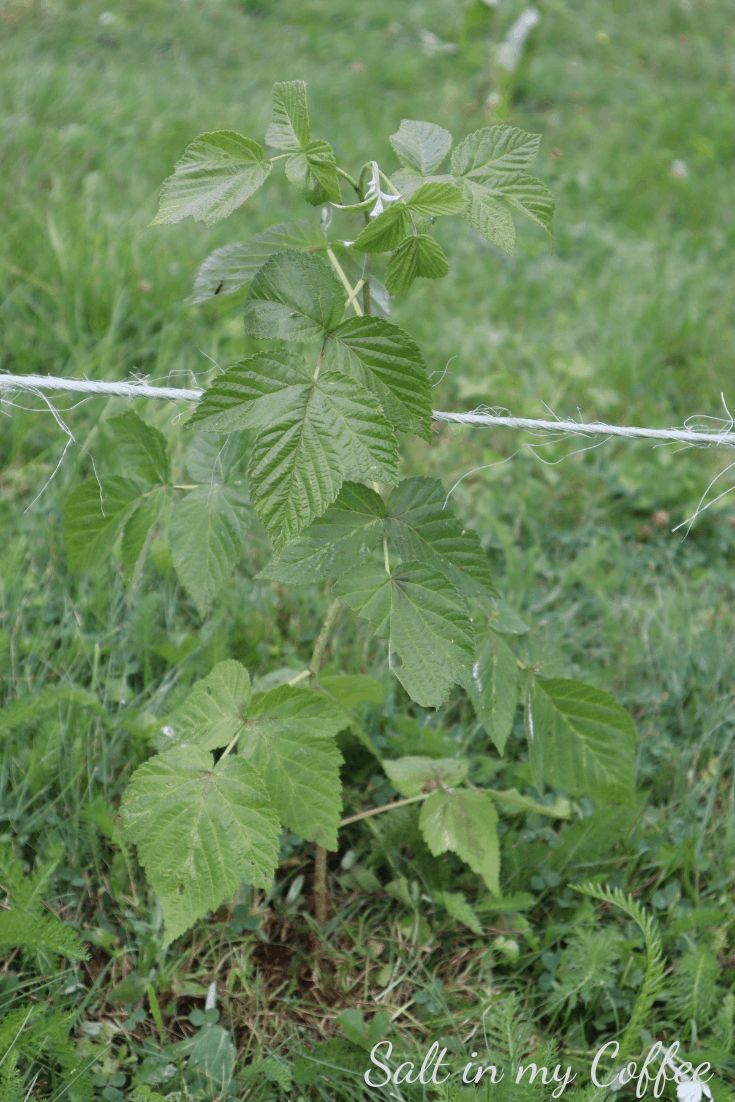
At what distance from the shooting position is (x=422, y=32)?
556 centimetres

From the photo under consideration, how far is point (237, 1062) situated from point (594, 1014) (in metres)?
0.63

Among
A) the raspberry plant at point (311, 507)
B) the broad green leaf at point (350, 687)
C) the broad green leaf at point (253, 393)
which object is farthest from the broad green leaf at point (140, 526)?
the broad green leaf at point (350, 687)

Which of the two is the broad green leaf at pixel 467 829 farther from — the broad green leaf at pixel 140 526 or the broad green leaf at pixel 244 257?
the broad green leaf at pixel 244 257

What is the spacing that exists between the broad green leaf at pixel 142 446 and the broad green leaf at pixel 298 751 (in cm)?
40

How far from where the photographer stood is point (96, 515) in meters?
1.29

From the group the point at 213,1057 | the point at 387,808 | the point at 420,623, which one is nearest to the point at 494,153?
the point at 420,623

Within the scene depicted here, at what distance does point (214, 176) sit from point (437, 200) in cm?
29

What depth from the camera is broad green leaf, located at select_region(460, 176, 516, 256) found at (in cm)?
106

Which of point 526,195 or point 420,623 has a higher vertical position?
point 526,195

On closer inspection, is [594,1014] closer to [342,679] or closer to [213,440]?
[342,679]

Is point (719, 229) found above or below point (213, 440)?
below

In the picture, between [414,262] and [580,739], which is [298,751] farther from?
[414,262]

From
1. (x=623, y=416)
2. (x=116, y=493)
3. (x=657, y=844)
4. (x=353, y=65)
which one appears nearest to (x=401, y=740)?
(x=657, y=844)

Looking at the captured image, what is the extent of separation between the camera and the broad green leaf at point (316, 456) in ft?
3.21
